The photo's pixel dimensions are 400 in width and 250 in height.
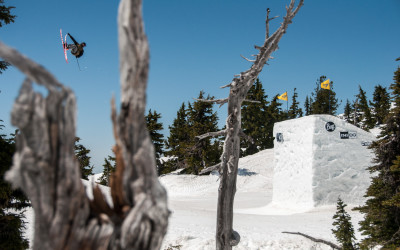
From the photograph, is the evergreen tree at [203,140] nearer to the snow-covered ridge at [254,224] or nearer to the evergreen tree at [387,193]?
the snow-covered ridge at [254,224]

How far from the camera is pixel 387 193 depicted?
23.6 feet

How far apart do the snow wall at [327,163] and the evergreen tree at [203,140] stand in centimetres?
1329

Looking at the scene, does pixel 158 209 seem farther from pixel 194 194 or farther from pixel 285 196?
pixel 194 194

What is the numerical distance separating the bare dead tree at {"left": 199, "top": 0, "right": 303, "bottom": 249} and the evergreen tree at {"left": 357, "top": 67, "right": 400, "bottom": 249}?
332 cm

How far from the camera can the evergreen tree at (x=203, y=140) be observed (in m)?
29.4

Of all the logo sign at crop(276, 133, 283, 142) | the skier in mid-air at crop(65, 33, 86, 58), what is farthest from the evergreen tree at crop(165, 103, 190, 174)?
the skier in mid-air at crop(65, 33, 86, 58)

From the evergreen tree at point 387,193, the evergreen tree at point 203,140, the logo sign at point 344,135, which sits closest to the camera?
the evergreen tree at point 387,193

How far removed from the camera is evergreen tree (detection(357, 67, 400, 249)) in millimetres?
6953

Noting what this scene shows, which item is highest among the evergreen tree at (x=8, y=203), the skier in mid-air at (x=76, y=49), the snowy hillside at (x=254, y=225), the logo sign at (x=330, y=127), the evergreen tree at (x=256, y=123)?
the evergreen tree at (x=256, y=123)

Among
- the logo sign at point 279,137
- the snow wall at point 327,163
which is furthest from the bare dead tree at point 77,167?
the logo sign at point 279,137

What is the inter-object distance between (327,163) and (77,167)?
16491 millimetres

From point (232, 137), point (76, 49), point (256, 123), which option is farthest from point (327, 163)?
point (256, 123)

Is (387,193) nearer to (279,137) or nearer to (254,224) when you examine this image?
(254,224)

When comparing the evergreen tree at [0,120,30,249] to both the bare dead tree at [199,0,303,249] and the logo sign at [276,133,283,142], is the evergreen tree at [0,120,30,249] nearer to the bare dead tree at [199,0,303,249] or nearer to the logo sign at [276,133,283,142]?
the bare dead tree at [199,0,303,249]
